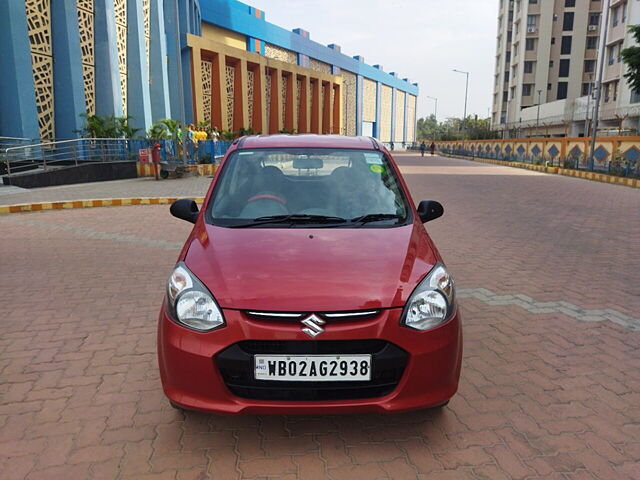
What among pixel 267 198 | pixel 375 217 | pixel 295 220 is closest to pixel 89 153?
pixel 267 198

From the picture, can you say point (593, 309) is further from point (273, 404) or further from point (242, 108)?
point (242, 108)

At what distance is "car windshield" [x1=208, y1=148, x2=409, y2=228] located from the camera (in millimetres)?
3314

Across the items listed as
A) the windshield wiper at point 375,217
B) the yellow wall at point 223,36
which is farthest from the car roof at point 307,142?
the yellow wall at point 223,36

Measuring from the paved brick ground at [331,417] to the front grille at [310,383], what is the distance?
1.26ft

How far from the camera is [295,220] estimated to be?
10.7 ft

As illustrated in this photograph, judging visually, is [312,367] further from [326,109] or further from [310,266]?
[326,109]

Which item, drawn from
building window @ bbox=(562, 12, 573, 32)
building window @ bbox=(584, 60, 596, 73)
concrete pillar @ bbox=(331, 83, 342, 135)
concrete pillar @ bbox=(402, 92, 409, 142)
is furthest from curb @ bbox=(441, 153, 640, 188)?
concrete pillar @ bbox=(402, 92, 409, 142)

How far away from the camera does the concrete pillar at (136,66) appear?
81.5ft

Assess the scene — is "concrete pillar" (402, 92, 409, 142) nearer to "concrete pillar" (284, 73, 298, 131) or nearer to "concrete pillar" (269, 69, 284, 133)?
"concrete pillar" (284, 73, 298, 131)

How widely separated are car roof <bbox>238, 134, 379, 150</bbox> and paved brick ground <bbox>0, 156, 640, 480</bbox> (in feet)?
5.96

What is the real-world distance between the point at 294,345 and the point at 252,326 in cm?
22

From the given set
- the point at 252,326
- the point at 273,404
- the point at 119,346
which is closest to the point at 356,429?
the point at 273,404

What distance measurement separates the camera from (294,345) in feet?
7.67

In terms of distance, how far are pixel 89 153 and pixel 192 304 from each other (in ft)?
64.3
